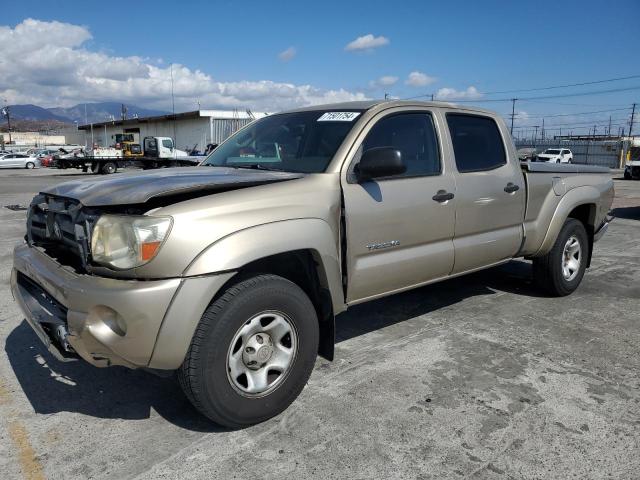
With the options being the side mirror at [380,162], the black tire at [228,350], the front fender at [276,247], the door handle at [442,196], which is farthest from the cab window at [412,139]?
the black tire at [228,350]

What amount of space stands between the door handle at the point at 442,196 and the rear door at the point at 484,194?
114 millimetres

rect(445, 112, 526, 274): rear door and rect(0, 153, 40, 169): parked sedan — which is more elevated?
rect(0, 153, 40, 169): parked sedan

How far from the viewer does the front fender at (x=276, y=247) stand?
2.56 meters

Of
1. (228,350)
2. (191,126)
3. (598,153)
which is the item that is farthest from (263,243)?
(598,153)

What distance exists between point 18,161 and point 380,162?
4738 cm

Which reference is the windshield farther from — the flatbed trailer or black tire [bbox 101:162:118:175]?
black tire [bbox 101:162:118:175]

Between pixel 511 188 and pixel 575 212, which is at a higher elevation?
pixel 511 188

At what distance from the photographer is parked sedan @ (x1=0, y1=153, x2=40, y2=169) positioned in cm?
4219

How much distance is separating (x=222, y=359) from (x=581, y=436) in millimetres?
2004

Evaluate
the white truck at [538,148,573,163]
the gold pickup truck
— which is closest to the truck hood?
the gold pickup truck

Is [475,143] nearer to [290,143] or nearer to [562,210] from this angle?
[562,210]

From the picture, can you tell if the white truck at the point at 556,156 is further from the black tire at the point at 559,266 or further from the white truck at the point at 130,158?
the black tire at the point at 559,266

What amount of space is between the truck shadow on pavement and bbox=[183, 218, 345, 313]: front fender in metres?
1.00

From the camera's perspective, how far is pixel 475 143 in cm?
441
